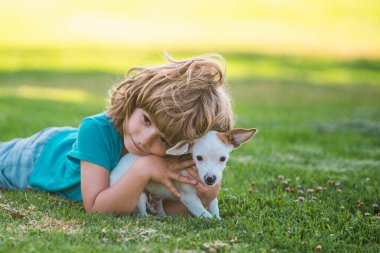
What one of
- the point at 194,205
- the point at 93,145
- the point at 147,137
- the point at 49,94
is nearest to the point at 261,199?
the point at 194,205

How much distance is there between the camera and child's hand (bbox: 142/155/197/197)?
4645 millimetres

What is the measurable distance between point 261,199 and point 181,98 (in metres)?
1.36

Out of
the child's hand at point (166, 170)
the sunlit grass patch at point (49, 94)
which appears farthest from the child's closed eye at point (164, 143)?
the sunlit grass patch at point (49, 94)

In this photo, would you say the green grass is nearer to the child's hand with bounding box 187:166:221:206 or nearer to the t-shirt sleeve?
the child's hand with bounding box 187:166:221:206

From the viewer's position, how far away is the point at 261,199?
5406 mm

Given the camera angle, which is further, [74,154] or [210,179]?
[74,154]

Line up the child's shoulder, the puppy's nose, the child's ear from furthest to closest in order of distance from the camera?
the child's shoulder → the child's ear → the puppy's nose

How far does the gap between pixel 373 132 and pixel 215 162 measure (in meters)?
6.83

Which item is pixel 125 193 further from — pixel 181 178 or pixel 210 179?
pixel 210 179

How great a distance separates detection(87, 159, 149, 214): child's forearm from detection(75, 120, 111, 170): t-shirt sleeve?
0.31m

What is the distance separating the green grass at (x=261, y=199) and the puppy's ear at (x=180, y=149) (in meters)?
0.53

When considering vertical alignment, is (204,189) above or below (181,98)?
below

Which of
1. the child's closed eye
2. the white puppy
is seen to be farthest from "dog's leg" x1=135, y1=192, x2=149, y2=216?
the child's closed eye

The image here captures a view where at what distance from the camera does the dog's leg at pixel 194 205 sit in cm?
470
